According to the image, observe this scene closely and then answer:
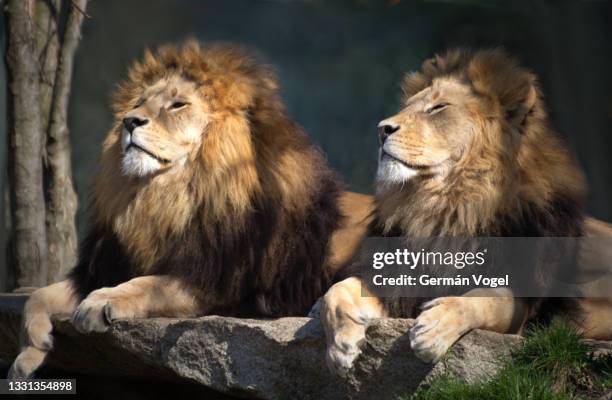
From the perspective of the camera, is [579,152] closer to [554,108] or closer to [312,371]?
[554,108]

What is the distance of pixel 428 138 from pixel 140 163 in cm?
118

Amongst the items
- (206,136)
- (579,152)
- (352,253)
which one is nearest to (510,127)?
(352,253)

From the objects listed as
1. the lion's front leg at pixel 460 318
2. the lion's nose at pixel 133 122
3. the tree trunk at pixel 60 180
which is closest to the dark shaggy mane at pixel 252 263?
the lion's nose at pixel 133 122

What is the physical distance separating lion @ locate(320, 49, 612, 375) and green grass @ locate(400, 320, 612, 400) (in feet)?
0.57

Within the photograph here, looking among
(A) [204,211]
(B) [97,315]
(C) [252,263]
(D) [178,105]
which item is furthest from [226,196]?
(B) [97,315]

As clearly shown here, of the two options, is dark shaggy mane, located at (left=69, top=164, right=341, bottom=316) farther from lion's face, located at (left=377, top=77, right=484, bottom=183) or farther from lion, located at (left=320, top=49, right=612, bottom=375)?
lion's face, located at (left=377, top=77, right=484, bottom=183)

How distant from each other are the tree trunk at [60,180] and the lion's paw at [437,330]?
3.07 meters

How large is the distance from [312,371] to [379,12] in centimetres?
389

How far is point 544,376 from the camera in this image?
3625mm

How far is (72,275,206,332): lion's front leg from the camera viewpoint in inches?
169

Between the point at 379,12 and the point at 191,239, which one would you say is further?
the point at 379,12

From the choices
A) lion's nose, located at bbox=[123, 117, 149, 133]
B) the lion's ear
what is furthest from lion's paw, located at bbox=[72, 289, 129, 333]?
the lion's ear

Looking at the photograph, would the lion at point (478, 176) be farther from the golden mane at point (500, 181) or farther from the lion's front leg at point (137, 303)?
the lion's front leg at point (137, 303)

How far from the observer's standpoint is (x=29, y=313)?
4.61 m
